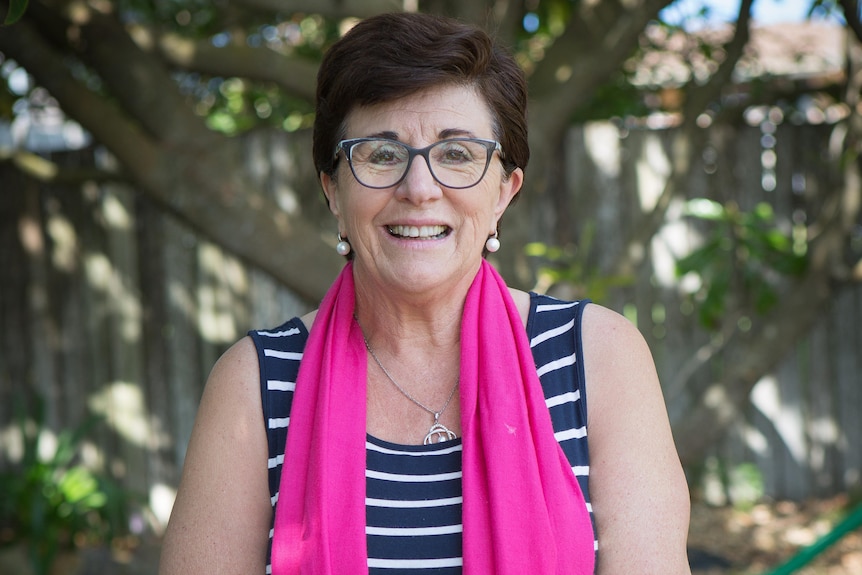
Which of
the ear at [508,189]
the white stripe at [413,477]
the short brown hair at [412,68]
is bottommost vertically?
the white stripe at [413,477]

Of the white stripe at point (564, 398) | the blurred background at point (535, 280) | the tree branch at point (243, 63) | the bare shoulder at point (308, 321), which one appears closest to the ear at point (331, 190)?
the bare shoulder at point (308, 321)

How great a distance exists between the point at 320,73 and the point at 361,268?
0.43 meters

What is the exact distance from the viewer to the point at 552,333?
6.81ft

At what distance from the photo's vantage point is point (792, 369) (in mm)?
5215

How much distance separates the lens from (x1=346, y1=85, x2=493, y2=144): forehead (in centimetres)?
193

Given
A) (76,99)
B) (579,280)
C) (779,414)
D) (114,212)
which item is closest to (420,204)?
(76,99)

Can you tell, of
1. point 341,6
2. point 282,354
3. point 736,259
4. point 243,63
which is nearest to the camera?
point 282,354

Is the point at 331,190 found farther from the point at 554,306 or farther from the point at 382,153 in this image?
the point at 554,306

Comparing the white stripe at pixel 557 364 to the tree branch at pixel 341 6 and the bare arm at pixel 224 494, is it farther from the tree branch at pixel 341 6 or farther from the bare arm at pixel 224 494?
the tree branch at pixel 341 6

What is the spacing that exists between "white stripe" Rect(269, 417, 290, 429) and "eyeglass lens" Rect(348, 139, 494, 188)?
0.52 metres

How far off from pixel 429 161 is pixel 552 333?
1.51ft

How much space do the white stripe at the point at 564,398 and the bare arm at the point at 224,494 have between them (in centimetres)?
59

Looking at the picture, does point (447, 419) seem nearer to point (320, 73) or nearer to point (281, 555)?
point (281, 555)

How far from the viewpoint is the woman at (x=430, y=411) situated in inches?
73.5
